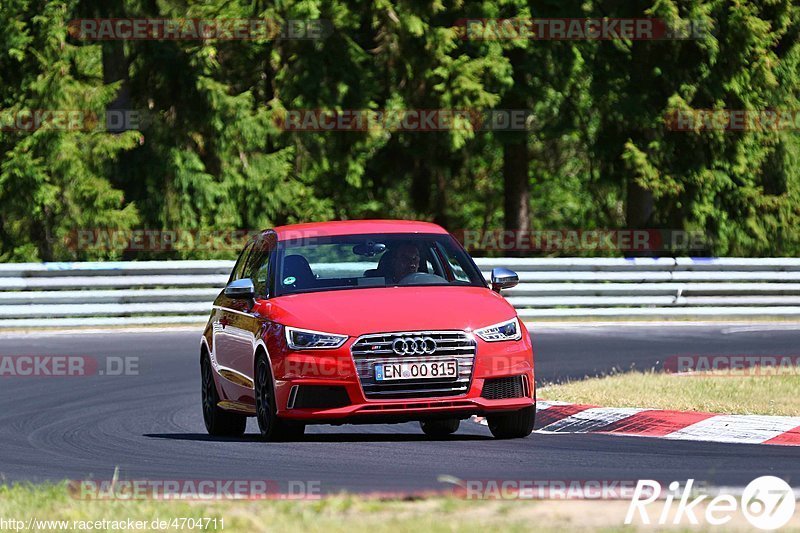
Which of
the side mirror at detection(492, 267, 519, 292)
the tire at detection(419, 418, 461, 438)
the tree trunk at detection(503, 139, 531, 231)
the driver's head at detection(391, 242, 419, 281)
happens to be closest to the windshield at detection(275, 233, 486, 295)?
the driver's head at detection(391, 242, 419, 281)

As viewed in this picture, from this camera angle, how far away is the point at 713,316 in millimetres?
26375

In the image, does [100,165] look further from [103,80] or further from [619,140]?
[619,140]

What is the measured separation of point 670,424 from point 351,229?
9.43 ft

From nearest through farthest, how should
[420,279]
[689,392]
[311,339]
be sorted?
[311,339], [420,279], [689,392]

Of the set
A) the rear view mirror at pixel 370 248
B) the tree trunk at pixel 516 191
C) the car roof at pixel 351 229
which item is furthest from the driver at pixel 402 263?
the tree trunk at pixel 516 191

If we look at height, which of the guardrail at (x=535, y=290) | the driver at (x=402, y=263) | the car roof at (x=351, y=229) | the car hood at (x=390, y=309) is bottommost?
the guardrail at (x=535, y=290)

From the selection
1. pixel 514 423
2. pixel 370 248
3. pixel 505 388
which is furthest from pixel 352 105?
pixel 505 388

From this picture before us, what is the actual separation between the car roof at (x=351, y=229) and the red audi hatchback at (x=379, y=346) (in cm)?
5

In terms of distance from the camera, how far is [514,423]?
458 inches

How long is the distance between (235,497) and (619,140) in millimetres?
26827

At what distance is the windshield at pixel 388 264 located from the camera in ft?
39.3

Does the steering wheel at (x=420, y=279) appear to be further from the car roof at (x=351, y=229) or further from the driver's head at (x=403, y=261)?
the car roof at (x=351, y=229)

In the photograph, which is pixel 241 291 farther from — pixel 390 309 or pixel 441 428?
pixel 441 428

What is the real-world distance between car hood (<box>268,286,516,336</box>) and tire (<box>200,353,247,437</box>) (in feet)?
5.14
